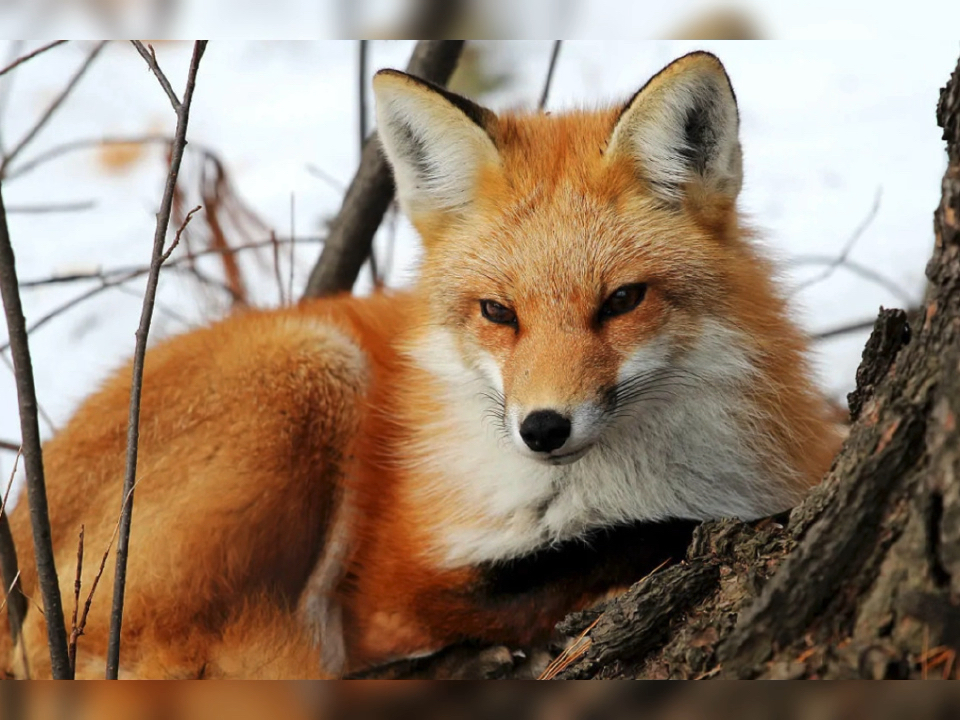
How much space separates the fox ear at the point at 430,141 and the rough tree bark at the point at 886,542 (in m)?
1.26

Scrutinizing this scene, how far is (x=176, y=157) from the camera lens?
2.06 meters

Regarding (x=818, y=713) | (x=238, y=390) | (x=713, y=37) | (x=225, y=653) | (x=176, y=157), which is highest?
(x=713, y=37)

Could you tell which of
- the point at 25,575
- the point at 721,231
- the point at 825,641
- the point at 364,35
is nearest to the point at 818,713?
the point at 825,641

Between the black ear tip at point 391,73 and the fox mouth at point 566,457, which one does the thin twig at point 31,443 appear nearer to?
the black ear tip at point 391,73

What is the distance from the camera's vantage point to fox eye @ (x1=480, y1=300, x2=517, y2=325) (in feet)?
7.91

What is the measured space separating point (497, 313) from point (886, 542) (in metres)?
1.21

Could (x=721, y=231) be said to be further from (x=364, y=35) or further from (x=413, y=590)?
(x=413, y=590)

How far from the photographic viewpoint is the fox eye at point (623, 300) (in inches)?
91.0

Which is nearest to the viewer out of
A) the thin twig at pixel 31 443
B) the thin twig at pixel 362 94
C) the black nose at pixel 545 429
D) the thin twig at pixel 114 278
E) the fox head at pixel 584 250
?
the thin twig at pixel 31 443

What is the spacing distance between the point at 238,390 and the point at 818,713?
76.9 inches

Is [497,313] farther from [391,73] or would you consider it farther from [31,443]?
[31,443]

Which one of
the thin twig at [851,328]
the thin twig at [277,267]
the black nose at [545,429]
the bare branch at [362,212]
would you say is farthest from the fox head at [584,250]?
the thin twig at [277,267]

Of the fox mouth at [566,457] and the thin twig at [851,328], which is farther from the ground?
the thin twig at [851,328]

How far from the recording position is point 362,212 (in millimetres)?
3842
